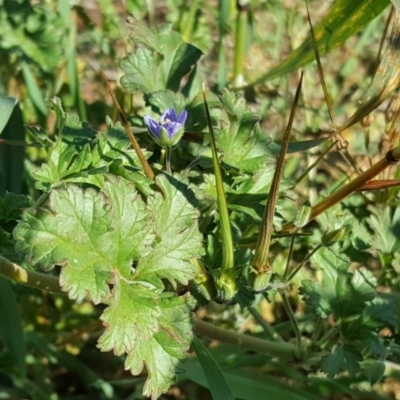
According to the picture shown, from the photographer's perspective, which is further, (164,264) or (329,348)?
(329,348)

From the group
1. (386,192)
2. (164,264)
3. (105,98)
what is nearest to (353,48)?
(105,98)

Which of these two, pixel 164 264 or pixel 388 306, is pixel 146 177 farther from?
pixel 388 306

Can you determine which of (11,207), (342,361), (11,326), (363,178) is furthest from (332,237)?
(11,326)

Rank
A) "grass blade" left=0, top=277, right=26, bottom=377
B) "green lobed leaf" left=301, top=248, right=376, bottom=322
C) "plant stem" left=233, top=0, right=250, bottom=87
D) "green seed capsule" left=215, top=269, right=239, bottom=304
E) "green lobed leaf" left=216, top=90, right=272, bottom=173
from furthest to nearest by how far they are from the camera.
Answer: "plant stem" left=233, top=0, right=250, bottom=87
"grass blade" left=0, top=277, right=26, bottom=377
"green lobed leaf" left=301, top=248, right=376, bottom=322
"green lobed leaf" left=216, top=90, right=272, bottom=173
"green seed capsule" left=215, top=269, right=239, bottom=304

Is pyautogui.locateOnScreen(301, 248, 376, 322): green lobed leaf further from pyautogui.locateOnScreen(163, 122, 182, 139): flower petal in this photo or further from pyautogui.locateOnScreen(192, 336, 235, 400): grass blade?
pyautogui.locateOnScreen(163, 122, 182, 139): flower petal

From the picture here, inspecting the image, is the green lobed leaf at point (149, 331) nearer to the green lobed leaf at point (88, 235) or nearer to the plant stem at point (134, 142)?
the green lobed leaf at point (88, 235)

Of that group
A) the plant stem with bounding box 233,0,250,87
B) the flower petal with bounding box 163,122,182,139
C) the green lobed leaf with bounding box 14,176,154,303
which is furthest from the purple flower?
the plant stem with bounding box 233,0,250,87

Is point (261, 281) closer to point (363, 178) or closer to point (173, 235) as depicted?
point (173, 235)
